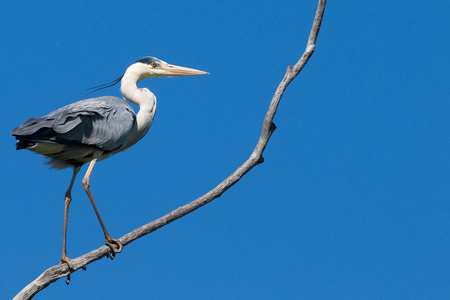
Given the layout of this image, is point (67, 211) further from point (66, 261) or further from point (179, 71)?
point (179, 71)

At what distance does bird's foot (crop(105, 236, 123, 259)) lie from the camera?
6469 mm

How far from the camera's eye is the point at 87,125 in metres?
6.59

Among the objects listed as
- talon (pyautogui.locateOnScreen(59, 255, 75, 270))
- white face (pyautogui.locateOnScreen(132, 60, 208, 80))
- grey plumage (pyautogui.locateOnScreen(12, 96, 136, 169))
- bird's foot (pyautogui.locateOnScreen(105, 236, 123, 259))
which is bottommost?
talon (pyautogui.locateOnScreen(59, 255, 75, 270))

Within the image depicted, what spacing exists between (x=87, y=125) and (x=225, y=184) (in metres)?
1.48

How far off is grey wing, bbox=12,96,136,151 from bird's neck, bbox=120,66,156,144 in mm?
228

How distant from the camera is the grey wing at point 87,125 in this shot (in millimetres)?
6277

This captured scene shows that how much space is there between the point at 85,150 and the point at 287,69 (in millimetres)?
2143

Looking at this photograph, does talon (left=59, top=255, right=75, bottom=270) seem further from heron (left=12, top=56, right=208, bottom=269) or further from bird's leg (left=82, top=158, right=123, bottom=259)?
bird's leg (left=82, top=158, right=123, bottom=259)

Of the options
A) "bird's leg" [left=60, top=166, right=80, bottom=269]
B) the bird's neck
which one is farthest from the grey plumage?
the bird's neck

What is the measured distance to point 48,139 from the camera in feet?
20.8

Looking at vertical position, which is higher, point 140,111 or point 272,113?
point 140,111

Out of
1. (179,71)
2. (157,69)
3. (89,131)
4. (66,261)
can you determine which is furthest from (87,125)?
(179,71)

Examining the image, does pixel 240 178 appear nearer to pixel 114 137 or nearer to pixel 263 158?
Result: pixel 263 158

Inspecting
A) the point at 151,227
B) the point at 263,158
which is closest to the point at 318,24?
the point at 263,158
